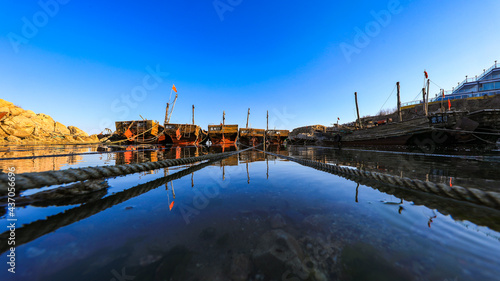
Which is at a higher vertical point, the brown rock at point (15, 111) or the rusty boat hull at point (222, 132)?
the brown rock at point (15, 111)

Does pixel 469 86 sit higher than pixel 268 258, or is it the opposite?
pixel 469 86

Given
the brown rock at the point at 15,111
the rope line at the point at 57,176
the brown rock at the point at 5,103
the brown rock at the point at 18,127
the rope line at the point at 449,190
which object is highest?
the brown rock at the point at 5,103

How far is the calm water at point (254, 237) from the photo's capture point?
0.97 metres

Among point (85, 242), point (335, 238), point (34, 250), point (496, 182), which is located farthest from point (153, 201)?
point (496, 182)

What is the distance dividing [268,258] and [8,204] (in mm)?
3202

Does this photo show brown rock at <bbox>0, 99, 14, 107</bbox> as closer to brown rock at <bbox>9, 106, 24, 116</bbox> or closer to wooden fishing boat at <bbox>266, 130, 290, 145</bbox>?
brown rock at <bbox>9, 106, 24, 116</bbox>

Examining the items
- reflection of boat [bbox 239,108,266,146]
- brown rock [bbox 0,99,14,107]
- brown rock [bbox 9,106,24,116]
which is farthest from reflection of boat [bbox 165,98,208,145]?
brown rock [bbox 0,99,14,107]

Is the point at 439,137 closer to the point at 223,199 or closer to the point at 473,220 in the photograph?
the point at 473,220

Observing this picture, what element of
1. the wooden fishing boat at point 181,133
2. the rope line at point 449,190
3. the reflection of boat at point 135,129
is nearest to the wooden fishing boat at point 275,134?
the wooden fishing boat at point 181,133

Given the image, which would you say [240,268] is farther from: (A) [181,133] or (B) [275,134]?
(B) [275,134]

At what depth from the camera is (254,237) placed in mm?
1310

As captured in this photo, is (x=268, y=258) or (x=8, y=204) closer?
(x=268, y=258)

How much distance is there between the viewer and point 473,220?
159cm

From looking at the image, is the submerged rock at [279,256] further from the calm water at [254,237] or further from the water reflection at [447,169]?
the water reflection at [447,169]
